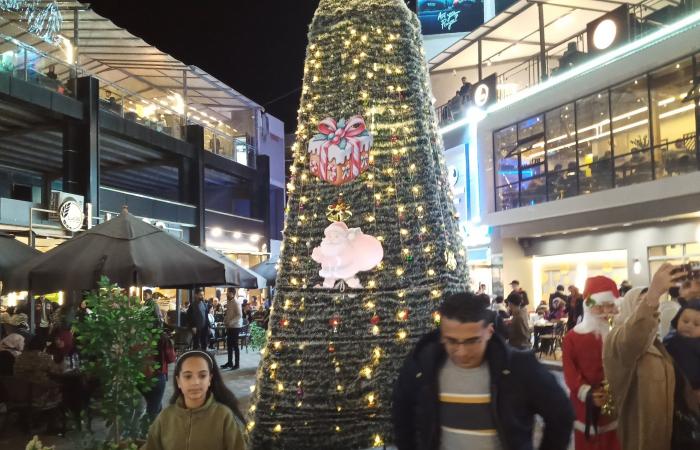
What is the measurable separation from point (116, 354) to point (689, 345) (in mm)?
3653

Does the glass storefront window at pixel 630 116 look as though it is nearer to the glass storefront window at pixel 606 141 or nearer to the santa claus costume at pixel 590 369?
the glass storefront window at pixel 606 141

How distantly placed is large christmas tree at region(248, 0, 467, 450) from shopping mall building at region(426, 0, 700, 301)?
1018 cm

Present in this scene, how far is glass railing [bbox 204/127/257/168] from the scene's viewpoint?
25.7 metres

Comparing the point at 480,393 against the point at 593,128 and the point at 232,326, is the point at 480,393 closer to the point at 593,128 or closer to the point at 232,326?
the point at 232,326

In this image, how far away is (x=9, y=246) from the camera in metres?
8.30

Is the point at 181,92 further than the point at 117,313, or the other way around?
the point at 181,92

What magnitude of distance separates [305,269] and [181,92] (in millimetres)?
21535

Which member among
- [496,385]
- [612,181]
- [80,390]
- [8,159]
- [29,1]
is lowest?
[80,390]

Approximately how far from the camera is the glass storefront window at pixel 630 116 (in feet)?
49.2

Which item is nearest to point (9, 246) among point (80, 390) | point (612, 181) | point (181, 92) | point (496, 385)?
point (80, 390)

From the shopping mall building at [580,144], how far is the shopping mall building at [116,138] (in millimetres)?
10227

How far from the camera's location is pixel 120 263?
617 centimetres

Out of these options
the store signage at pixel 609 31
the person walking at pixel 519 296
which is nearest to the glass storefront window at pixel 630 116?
the store signage at pixel 609 31

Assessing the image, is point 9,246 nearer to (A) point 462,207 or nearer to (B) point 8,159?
(B) point 8,159
